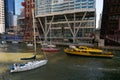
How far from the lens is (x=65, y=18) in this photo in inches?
5797

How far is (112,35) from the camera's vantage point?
104562 mm

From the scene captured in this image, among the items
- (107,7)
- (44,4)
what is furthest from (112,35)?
(44,4)

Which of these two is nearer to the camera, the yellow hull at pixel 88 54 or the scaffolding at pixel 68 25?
the yellow hull at pixel 88 54

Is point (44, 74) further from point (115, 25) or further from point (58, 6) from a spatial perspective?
point (58, 6)

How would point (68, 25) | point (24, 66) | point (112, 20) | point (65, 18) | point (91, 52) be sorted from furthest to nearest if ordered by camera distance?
point (68, 25) → point (65, 18) → point (112, 20) → point (91, 52) → point (24, 66)

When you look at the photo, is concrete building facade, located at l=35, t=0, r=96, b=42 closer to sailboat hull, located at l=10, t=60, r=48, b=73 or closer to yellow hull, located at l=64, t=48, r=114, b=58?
yellow hull, located at l=64, t=48, r=114, b=58

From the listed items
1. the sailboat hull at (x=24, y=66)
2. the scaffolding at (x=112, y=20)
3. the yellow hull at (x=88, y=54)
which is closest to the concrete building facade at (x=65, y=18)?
the scaffolding at (x=112, y=20)

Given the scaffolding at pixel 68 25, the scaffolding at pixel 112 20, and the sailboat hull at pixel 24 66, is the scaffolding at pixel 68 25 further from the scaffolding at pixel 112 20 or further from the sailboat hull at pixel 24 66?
the sailboat hull at pixel 24 66

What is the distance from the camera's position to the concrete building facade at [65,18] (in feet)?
453

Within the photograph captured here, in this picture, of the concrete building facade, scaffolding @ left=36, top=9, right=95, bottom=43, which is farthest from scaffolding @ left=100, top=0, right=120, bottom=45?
the concrete building facade

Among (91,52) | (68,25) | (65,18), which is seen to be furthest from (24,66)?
(68,25)

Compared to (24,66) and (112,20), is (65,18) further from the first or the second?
(24,66)

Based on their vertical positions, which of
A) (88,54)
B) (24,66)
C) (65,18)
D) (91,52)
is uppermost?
(65,18)

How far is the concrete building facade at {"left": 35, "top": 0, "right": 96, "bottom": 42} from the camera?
453 feet
